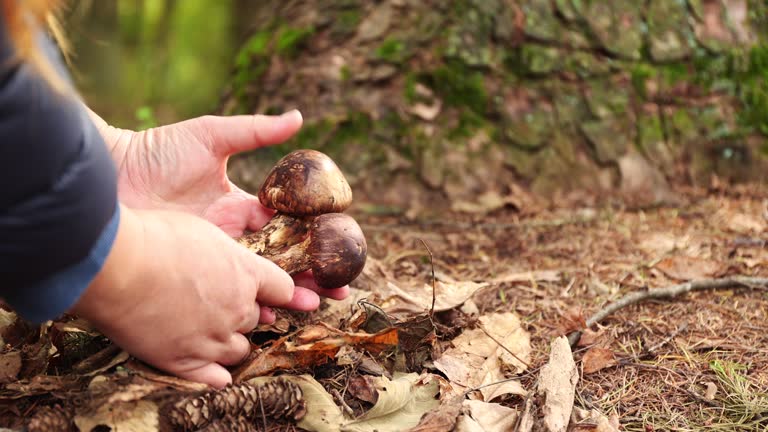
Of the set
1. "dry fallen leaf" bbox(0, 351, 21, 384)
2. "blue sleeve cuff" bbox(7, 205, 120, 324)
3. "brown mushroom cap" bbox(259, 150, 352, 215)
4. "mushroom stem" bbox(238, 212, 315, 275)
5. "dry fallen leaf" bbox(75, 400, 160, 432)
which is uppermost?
"blue sleeve cuff" bbox(7, 205, 120, 324)

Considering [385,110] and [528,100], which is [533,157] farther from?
[385,110]

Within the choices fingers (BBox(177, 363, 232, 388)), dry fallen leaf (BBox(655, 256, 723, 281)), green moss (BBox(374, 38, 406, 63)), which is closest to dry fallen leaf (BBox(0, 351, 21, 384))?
fingers (BBox(177, 363, 232, 388))

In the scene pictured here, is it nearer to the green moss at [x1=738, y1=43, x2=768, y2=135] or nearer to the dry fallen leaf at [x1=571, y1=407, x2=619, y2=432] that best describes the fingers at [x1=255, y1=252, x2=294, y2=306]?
the dry fallen leaf at [x1=571, y1=407, x2=619, y2=432]

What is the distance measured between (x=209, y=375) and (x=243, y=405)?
5.4 inches

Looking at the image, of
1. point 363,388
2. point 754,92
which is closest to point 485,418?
point 363,388

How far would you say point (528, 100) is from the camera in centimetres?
411

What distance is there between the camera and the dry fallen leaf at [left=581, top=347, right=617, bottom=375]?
2076 millimetres

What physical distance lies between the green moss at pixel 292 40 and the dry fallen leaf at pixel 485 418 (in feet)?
10.1

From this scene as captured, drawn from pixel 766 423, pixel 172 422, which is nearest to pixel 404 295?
pixel 172 422

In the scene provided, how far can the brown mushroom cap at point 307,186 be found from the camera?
86.4 inches

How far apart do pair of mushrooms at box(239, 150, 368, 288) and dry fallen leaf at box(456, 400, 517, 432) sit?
612 mm

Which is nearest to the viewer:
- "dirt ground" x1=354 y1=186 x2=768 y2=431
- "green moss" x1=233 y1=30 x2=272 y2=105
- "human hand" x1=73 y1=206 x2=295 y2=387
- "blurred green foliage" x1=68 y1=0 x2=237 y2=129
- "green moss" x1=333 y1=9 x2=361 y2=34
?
"human hand" x1=73 y1=206 x2=295 y2=387

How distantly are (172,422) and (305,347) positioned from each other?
417 millimetres

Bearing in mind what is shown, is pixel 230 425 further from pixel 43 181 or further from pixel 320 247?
pixel 43 181
